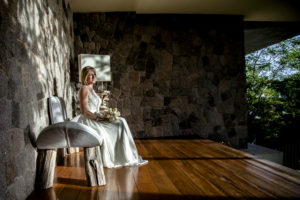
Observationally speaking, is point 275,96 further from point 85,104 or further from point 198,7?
point 85,104

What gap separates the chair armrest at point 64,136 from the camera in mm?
1824

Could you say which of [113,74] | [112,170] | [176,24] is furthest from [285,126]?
[112,170]

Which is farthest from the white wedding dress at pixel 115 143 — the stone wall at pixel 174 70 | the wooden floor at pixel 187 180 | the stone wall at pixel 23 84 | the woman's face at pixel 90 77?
the stone wall at pixel 174 70

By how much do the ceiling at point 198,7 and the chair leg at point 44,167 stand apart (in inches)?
115

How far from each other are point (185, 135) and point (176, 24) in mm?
2361

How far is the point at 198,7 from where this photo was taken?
4.32 metres

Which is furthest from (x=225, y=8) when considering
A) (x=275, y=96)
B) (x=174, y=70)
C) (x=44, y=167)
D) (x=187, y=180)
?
(x=275, y=96)

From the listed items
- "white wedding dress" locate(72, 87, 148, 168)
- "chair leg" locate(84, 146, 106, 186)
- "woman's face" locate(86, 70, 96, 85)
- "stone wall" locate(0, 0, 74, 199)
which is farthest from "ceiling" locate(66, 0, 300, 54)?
"chair leg" locate(84, 146, 106, 186)

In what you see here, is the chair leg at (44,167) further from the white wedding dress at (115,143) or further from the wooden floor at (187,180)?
the white wedding dress at (115,143)

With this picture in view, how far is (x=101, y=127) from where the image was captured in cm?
257

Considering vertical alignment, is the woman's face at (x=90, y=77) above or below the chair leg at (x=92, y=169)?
above

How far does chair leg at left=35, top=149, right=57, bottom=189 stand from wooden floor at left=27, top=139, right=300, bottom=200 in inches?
3.3

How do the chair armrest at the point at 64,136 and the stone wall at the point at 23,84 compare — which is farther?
the chair armrest at the point at 64,136

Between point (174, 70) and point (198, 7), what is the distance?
4.32ft
